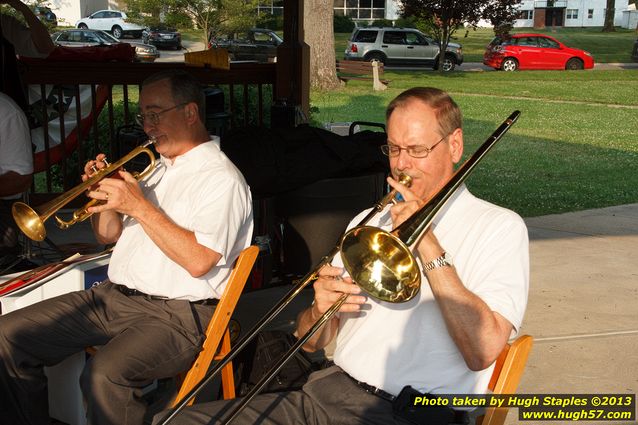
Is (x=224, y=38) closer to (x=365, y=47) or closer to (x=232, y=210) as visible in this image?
(x=365, y=47)

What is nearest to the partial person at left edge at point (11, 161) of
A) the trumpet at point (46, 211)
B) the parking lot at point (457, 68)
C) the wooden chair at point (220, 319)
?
the trumpet at point (46, 211)

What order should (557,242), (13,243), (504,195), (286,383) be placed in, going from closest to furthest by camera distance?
1. (286,383)
2. (13,243)
3. (557,242)
4. (504,195)

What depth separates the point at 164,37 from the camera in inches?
1407

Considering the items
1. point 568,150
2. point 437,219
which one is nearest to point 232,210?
point 437,219

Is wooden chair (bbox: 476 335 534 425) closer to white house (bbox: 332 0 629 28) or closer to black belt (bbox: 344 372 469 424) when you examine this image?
black belt (bbox: 344 372 469 424)

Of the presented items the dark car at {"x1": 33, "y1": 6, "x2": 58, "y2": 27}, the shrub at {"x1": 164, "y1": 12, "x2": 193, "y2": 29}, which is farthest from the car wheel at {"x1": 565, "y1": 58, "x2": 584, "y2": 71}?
the dark car at {"x1": 33, "y1": 6, "x2": 58, "y2": 27}

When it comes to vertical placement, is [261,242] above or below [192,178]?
below

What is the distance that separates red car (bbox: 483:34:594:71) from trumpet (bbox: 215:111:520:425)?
92.9 ft

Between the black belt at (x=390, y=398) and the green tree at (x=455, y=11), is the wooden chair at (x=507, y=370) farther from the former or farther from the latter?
the green tree at (x=455, y=11)

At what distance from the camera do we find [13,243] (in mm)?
4430

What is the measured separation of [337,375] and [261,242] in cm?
197

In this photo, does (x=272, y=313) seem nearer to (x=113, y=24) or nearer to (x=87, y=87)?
(x=87, y=87)

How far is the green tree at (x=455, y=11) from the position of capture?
2770cm

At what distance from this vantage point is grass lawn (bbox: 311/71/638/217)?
9.34 metres
